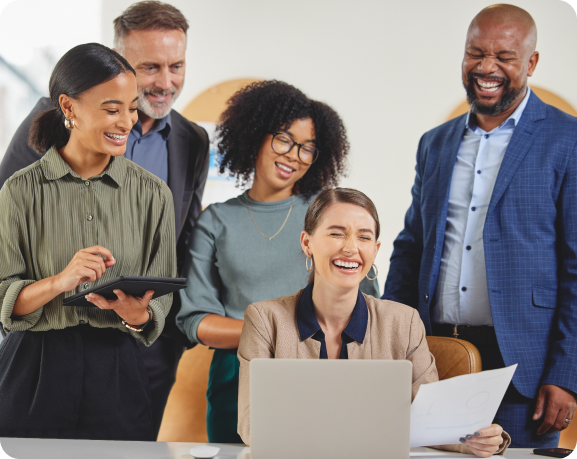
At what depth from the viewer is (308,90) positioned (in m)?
3.04

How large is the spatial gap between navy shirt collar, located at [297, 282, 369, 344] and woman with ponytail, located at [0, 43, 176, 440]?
1.90ft

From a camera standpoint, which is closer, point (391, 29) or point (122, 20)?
point (122, 20)

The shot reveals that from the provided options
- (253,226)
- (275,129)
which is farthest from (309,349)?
(275,129)

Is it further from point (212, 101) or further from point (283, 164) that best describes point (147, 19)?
point (283, 164)

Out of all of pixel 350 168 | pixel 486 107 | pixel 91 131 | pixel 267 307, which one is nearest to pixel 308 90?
pixel 350 168

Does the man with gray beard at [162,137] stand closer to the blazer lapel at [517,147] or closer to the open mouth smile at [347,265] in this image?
the open mouth smile at [347,265]

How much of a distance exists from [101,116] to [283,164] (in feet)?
2.66

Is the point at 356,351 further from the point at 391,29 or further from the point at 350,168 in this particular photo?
the point at 391,29

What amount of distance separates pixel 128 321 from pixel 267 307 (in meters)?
0.58

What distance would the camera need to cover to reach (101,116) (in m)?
2.26

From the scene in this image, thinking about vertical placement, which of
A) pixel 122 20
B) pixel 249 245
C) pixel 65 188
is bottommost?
pixel 249 245

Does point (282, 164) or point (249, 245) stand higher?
point (282, 164)

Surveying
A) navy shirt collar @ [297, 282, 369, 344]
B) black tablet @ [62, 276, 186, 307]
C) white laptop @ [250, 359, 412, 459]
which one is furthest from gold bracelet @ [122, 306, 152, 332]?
white laptop @ [250, 359, 412, 459]

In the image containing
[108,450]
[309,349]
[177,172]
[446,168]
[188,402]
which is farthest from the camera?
[188,402]
